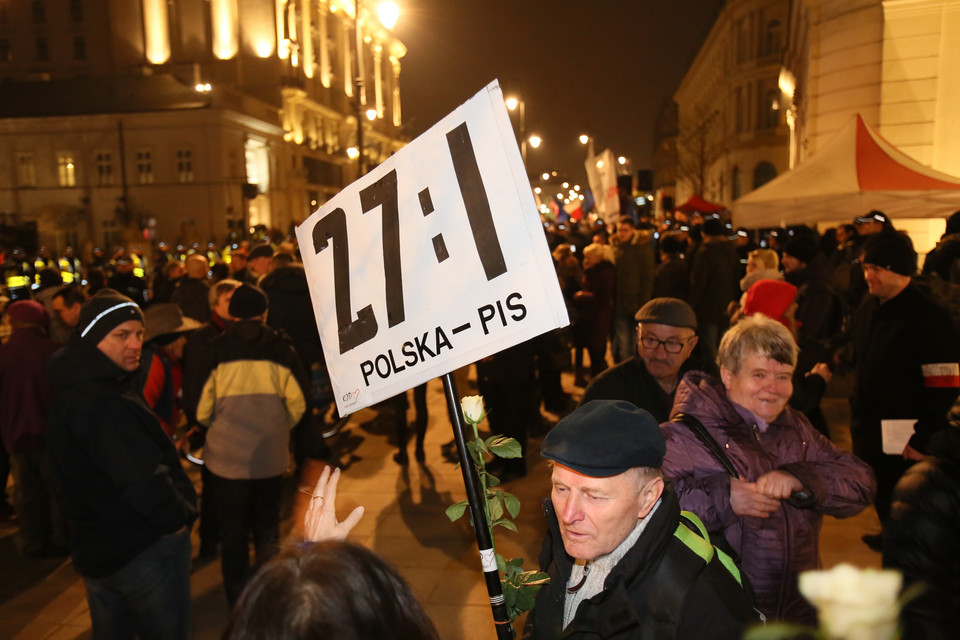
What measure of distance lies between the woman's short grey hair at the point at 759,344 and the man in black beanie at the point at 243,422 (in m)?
2.68

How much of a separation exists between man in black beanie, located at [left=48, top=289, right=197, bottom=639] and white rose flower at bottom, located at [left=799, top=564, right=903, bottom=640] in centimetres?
311

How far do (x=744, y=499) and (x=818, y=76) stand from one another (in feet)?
53.8

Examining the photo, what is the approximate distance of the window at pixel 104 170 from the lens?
52.9m

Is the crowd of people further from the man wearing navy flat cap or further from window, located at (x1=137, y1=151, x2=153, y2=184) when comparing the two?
window, located at (x1=137, y1=151, x2=153, y2=184)

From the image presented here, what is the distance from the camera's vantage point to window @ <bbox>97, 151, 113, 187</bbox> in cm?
5294

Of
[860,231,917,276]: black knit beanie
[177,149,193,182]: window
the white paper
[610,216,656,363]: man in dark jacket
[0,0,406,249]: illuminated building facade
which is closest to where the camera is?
the white paper

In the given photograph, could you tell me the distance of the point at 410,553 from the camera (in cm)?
569

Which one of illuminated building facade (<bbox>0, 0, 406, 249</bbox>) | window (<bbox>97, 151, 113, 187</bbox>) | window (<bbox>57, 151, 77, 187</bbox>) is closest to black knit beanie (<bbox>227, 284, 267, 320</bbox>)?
illuminated building facade (<bbox>0, 0, 406, 249</bbox>)

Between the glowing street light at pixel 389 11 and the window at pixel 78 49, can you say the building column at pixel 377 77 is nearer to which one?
the window at pixel 78 49

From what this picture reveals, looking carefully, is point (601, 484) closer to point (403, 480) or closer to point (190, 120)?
point (403, 480)

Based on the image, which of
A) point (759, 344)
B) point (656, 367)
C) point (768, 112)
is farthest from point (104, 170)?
point (759, 344)

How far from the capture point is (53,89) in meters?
57.5

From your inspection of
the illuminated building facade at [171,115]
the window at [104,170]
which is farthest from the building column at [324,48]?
the window at [104,170]

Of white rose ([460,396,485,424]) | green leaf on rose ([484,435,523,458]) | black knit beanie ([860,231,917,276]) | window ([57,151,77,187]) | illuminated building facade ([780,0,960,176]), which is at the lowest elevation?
green leaf on rose ([484,435,523,458])
